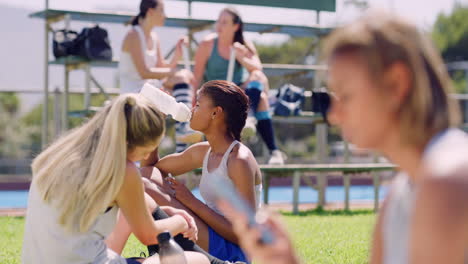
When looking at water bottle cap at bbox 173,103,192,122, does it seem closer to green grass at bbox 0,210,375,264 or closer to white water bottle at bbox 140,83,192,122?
white water bottle at bbox 140,83,192,122

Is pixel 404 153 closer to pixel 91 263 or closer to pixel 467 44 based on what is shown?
pixel 91 263

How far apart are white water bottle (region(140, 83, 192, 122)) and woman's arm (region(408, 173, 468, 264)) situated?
222 cm

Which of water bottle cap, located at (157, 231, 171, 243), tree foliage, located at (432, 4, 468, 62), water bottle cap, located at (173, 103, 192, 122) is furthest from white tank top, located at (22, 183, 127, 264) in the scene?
tree foliage, located at (432, 4, 468, 62)

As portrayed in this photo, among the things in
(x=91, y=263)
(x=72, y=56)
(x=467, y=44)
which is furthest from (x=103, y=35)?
(x=467, y=44)

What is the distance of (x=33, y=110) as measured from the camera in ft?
92.2

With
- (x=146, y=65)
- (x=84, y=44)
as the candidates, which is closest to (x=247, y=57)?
(x=146, y=65)

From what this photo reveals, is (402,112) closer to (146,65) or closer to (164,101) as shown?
(164,101)

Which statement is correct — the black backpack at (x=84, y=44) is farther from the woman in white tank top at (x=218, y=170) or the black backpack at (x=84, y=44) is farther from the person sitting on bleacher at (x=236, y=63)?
the woman in white tank top at (x=218, y=170)

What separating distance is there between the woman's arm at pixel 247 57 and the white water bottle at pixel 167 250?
4606 millimetres

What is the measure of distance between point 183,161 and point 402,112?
3064 millimetres

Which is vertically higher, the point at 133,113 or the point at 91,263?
the point at 133,113

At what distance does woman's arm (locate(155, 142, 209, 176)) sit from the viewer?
4.52 meters

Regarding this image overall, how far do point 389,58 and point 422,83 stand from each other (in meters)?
0.08

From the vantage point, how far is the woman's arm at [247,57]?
752 cm
